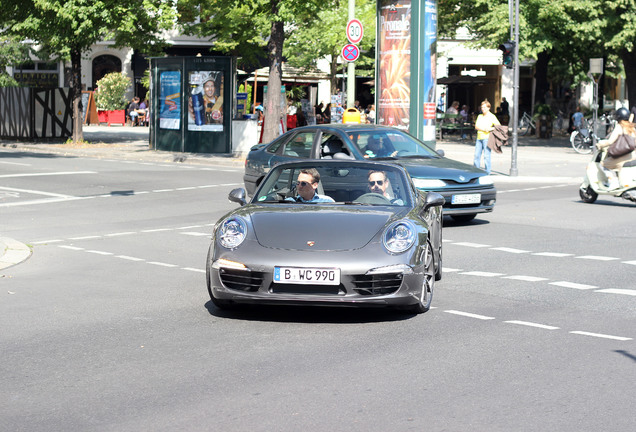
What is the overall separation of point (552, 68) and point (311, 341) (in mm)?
46533

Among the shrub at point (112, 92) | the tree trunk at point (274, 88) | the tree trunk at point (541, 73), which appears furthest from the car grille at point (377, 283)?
the shrub at point (112, 92)

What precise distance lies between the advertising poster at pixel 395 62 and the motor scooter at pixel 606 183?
24.0ft

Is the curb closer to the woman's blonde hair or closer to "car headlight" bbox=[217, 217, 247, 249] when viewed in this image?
"car headlight" bbox=[217, 217, 247, 249]

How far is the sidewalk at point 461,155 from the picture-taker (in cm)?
2516

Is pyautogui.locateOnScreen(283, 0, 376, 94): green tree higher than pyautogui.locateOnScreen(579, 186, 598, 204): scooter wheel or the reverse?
higher

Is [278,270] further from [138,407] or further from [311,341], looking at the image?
[138,407]

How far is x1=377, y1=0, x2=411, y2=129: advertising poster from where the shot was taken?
24875mm

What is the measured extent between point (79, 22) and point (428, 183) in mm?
21262

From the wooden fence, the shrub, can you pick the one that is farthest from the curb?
the shrub

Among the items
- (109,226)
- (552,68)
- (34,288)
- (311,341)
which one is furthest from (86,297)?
(552,68)

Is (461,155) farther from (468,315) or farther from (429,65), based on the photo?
(468,315)

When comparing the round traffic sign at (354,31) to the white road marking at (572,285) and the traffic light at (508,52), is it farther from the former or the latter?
the white road marking at (572,285)

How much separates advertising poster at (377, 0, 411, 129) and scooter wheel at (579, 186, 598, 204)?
7.26 meters

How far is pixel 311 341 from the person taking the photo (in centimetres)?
719
